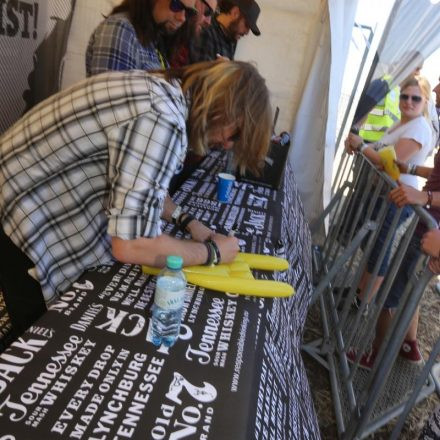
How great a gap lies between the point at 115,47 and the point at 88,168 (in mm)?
937

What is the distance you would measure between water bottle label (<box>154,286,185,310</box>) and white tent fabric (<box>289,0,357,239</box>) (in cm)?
317

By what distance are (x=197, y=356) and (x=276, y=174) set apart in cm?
173

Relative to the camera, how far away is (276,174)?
2.58m

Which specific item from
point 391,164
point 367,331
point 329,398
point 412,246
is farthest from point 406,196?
point 329,398

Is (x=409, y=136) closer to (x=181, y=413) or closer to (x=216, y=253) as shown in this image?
(x=216, y=253)

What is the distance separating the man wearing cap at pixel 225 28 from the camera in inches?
110

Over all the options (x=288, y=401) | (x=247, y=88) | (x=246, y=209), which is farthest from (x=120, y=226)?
(x=246, y=209)

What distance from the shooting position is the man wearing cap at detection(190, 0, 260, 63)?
2799 mm

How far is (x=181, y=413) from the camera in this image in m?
0.87

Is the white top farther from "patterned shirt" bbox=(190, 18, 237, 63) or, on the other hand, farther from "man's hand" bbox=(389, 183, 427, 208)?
"patterned shirt" bbox=(190, 18, 237, 63)

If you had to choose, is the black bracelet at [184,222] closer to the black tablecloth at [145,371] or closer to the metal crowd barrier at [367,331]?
the black tablecloth at [145,371]

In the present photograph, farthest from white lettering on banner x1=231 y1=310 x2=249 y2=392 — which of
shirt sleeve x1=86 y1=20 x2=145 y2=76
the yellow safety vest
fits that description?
the yellow safety vest

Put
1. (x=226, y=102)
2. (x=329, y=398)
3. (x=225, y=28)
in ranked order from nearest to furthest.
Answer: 1. (x=226, y=102)
2. (x=329, y=398)
3. (x=225, y=28)

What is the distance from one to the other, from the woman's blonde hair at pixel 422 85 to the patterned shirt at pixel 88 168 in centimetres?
234
